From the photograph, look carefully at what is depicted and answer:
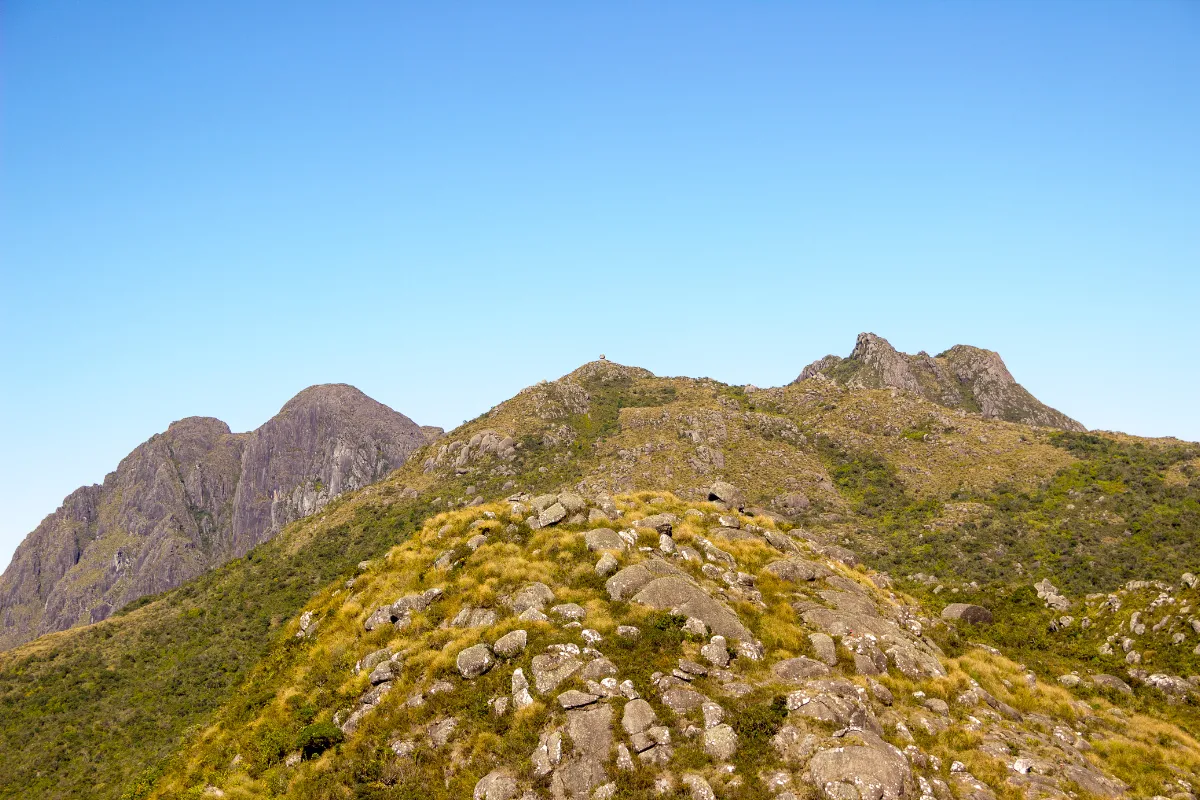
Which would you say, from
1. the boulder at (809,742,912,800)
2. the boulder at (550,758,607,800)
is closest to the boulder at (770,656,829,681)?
the boulder at (809,742,912,800)

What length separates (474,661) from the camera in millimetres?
25297

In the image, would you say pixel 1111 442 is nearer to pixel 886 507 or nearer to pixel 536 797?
pixel 886 507

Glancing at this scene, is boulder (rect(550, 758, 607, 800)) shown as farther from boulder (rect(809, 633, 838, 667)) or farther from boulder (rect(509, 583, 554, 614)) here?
boulder (rect(809, 633, 838, 667))

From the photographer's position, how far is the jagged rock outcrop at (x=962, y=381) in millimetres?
177825

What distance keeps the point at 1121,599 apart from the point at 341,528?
343 feet

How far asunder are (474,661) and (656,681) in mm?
7270

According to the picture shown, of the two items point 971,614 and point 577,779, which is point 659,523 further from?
point 971,614

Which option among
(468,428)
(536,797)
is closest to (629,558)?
(536,797)

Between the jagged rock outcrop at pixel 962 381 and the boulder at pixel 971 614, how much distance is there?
126 meters

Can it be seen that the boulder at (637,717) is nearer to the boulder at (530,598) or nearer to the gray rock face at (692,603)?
the gray rock face at (692,603)

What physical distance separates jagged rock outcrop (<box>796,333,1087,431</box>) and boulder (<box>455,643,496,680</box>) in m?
162

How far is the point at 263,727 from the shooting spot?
2625 cm

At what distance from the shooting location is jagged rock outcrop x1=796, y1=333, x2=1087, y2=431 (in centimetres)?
17783

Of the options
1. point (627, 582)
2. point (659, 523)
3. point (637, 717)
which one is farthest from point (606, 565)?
point (637, 717)
